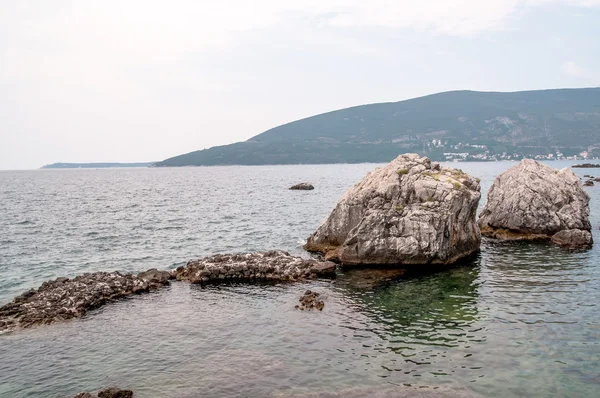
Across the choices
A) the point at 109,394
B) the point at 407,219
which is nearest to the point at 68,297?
the point at 109,394

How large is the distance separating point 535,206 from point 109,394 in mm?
47668

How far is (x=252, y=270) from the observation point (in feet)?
124

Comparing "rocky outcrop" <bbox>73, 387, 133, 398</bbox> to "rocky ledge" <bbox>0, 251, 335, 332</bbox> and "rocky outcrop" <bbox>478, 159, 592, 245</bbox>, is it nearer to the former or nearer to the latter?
"rocky ledge" <bbox>0, 251, 335, 332</bbox>

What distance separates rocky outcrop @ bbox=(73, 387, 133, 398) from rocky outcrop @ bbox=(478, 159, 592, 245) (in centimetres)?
4464

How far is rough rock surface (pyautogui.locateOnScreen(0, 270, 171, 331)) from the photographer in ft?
92.2

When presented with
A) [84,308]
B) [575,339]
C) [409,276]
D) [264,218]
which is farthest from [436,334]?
[264,218]

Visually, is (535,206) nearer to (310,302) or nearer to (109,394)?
(310,302)

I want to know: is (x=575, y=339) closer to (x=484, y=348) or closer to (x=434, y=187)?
(x=484, y=348)

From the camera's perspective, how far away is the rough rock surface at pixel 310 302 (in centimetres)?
2939

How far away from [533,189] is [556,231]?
5.32 metres

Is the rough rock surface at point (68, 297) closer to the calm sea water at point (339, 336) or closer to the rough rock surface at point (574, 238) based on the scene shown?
the calm sea water at point (339, 336)

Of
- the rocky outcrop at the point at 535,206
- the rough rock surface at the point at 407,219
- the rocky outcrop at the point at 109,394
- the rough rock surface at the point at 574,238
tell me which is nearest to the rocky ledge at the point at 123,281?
Result: the rough rock surface at the point at 407,219

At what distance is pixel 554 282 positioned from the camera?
3278cm

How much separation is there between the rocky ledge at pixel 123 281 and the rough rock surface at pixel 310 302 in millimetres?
5822
